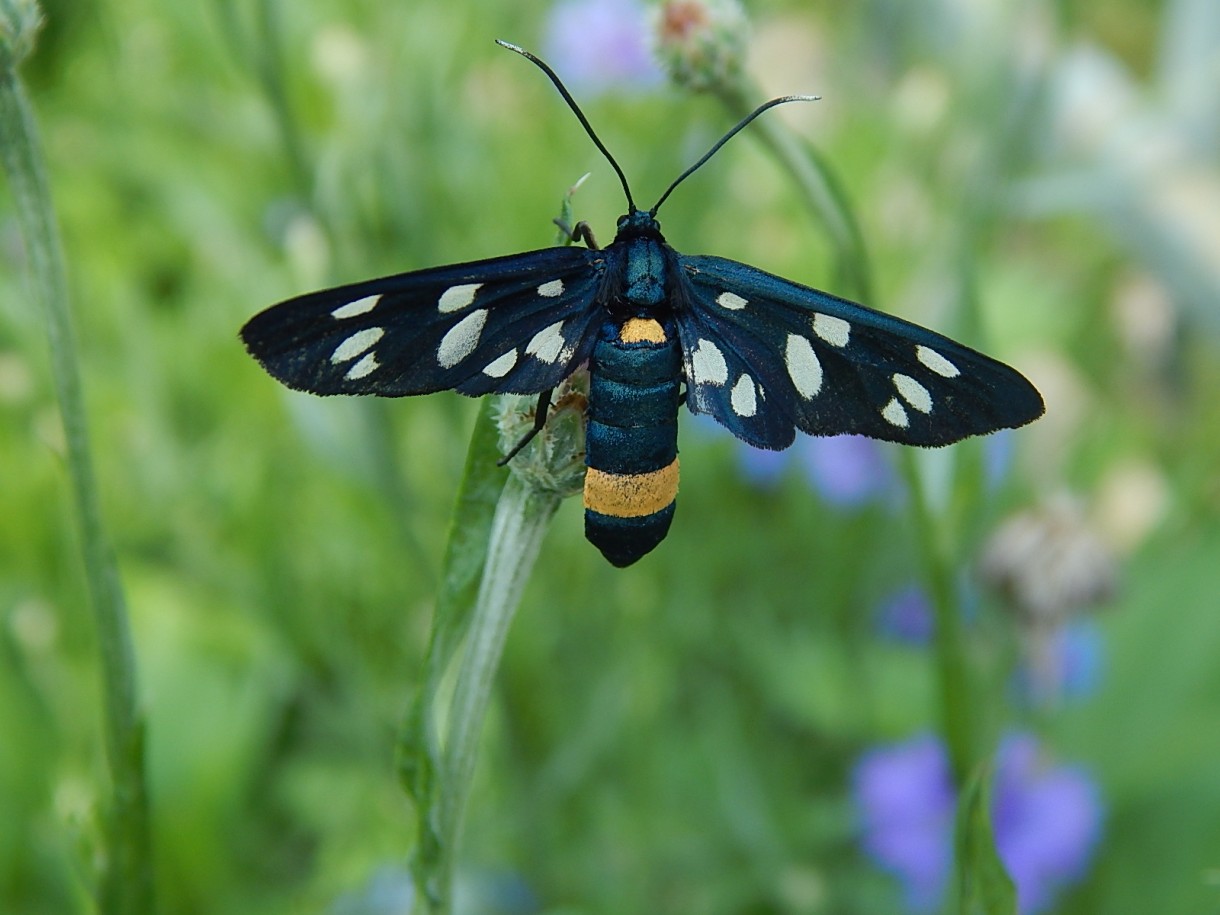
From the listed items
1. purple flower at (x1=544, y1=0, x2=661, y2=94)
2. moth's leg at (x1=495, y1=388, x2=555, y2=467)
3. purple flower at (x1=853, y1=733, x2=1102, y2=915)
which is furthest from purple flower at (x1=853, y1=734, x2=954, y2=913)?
purple flower at (x1=544, y1=0, x2=661, y2=94)

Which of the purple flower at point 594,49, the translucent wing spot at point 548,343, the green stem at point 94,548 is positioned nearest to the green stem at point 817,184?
the translucent wing spot at point 548,343

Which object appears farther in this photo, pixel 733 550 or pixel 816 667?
pixel 733 550

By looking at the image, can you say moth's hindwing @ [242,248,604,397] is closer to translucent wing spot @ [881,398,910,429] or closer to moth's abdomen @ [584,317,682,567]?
moth's abdomen @ [584,317,682,567]

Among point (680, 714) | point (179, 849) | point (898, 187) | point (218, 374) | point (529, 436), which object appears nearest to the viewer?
point (529, 436)

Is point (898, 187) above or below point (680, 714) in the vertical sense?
above

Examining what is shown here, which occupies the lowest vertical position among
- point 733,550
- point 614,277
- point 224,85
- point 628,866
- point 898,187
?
point 628,866

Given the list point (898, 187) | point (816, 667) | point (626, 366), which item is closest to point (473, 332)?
point (626, 366)

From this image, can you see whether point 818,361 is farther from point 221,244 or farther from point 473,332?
point 221,244
